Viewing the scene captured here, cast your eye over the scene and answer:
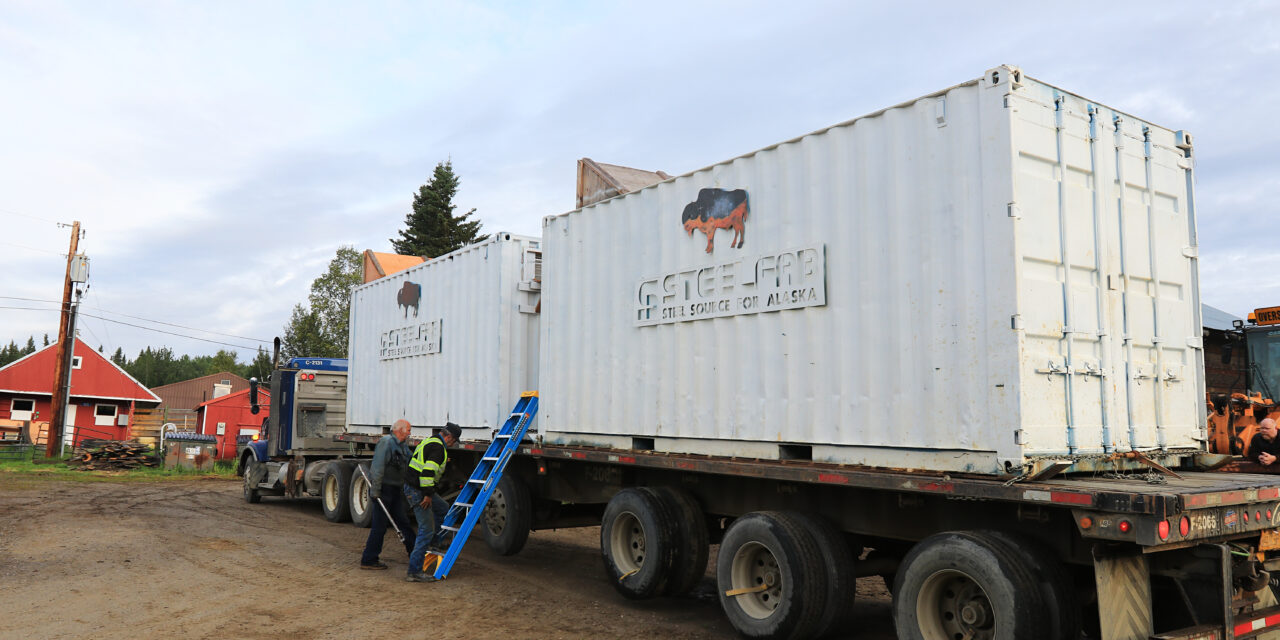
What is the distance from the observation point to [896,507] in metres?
5.84

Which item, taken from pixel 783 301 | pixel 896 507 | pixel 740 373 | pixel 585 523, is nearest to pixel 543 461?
pixel 585 523

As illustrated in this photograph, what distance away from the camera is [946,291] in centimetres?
540

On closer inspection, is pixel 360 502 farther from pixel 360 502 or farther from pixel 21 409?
pixel 21 409

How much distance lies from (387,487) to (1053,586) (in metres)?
7.09

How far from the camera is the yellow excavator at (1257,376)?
7.44m

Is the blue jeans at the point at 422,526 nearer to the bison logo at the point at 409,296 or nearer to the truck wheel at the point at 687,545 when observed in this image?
the truck wheel at the point at 687,545

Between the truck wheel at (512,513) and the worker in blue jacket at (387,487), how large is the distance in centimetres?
100

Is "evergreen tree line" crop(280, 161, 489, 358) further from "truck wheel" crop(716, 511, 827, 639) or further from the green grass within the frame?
"truck wheel" crop(716, 511, 827, 639)

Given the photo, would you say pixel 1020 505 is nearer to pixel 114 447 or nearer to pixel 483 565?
pixel 483 565

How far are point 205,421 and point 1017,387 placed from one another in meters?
45.3

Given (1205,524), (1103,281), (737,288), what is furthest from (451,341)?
(1205,524)

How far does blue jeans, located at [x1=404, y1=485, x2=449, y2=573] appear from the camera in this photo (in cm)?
900

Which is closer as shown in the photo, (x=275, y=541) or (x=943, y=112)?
(x=943, y=112)

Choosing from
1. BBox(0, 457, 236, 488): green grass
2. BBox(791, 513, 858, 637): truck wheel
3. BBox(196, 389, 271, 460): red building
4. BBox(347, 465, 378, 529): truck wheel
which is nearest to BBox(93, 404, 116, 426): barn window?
BBox(196, 389, 271, 460): red building
